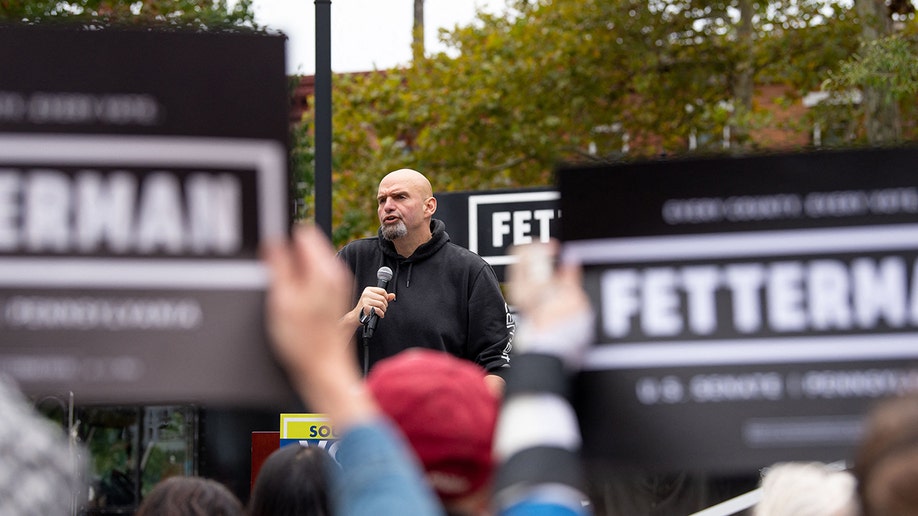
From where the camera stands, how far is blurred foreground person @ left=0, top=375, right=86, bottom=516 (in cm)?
159

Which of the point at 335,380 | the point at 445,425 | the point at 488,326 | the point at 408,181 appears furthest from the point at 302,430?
the point at 335,380

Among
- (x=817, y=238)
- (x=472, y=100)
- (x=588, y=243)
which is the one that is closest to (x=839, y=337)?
(x=817, y=238)

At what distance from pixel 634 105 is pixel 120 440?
1148 centimetres

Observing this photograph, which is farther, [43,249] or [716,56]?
[716,56]

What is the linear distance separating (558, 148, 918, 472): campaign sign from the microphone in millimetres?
3124

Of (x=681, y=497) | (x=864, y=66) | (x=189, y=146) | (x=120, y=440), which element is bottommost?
(x=120, y=440)

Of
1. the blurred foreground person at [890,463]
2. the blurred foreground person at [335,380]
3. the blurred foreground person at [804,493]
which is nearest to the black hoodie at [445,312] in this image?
the blurred foreground person at [804,493]

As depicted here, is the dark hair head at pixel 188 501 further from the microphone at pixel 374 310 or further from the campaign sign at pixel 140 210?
the microphone at pixel 374 310

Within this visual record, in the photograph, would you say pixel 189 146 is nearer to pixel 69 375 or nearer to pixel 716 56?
pixel 69 375

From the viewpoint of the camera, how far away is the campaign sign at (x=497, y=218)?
8.48m

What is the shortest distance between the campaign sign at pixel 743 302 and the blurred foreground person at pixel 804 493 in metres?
Result: 0.20

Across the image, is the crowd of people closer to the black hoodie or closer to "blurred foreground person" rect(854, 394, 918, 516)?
"blurred foreground person" rect(854, 394, 918, 516)

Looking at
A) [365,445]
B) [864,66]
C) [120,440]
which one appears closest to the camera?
[365,445]

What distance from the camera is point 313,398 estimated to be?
1713 millimetres
